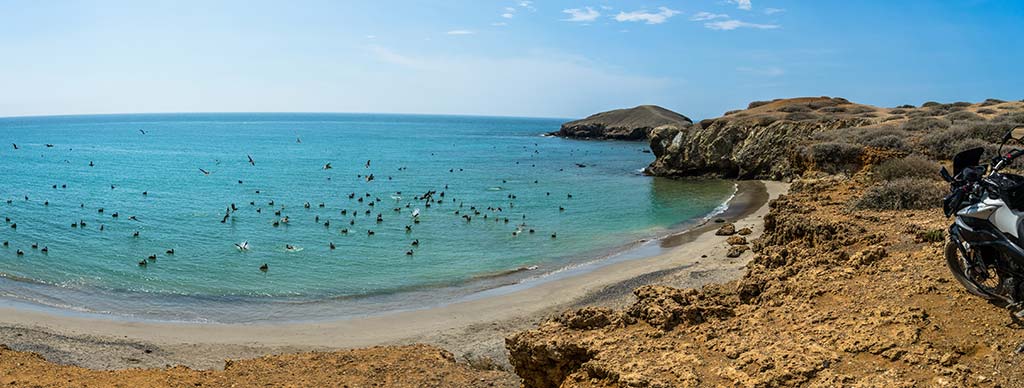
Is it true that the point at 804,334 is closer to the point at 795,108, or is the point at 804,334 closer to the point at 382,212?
the point at 382,212

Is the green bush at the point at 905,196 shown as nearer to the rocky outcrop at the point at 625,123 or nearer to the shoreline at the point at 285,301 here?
the shoreline at the point at 285,301

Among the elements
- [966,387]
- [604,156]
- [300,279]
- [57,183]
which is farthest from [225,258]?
[604,156]

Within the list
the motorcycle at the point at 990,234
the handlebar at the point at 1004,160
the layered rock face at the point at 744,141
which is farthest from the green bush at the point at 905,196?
the layered rock face at the point at 744,141

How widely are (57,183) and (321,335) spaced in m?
47.4

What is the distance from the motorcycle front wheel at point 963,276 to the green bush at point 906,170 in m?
11.0

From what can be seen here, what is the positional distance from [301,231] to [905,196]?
2761 cm

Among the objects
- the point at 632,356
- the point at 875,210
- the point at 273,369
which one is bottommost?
the point at 273,369

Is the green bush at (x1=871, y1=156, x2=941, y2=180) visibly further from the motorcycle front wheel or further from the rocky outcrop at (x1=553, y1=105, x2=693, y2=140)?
the rocky outcrop at (x1=553, y1=105, x2=693, y2=140)

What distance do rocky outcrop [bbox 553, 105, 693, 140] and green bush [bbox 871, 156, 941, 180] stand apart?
106912mm

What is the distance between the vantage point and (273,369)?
1098cm

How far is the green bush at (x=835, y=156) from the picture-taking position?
26766mm

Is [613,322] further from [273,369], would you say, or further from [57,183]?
[57,183]

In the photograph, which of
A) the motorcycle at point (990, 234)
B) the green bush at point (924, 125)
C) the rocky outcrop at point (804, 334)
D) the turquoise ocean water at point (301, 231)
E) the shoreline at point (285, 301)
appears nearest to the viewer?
the rocky outcrop at point (804, 334)

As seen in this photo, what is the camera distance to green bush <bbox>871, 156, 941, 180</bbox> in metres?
17.7
